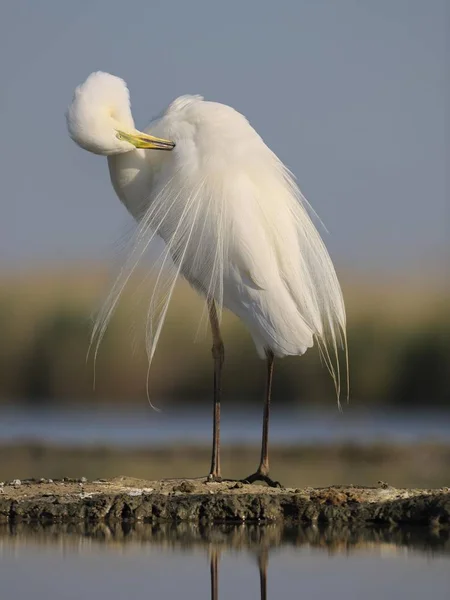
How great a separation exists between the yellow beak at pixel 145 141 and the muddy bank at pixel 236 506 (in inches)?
88.1

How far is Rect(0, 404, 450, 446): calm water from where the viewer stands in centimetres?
1348

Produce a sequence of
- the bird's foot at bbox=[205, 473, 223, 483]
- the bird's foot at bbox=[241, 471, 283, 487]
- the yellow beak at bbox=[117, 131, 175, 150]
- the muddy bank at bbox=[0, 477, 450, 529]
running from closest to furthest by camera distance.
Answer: the muddy bank at bbox=[0, 477, 450, 529]
the bird's foot at bbox=[205, 473, 223, 483]
the bird's foot at bbox=[241, 471, 283, 487]
the yellow beak at bbox=[117, 131, 175, 150]

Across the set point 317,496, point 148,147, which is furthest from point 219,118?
point 317,496

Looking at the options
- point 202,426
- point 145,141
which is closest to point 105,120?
point 145,141

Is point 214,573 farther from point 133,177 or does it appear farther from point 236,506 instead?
point 133,177

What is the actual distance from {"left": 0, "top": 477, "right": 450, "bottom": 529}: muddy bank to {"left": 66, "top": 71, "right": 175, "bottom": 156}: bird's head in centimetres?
225

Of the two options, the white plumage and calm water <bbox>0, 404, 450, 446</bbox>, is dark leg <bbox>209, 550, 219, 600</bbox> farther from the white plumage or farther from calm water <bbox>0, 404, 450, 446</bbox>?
calm water <bbox>0, 404, 450, 446</bbox>

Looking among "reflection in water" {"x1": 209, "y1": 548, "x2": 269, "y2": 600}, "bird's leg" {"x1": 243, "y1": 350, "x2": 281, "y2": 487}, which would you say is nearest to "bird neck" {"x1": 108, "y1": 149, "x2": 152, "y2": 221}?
"bird's leg" {"x1": 243, "y1": 350, "x2": 281, "y2": 487}

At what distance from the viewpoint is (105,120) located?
384 inches

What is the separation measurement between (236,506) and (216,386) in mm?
1563

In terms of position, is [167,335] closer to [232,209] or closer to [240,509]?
[232,209]

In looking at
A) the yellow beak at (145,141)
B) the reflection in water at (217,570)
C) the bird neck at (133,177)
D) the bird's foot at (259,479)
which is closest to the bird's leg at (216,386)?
the bird's foot at (259,479)

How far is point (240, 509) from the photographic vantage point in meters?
8.40

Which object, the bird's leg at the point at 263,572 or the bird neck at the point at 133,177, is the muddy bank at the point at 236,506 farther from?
the bird neck at the point at 133,177
